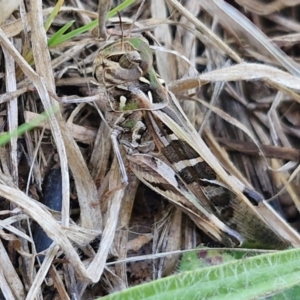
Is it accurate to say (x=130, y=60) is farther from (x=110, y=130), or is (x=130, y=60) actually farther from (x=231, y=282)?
(x=231, y=282)

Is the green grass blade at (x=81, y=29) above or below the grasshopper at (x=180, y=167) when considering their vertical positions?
above

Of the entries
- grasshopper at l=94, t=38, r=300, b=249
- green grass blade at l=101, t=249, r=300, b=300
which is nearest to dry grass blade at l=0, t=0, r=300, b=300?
grasshopper at l=94, t=38, r=300, b=249

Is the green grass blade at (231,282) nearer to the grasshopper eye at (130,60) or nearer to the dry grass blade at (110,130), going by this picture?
the dry grass blade at (110,130)

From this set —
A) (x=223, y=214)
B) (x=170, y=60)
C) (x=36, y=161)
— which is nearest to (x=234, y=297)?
(x=223, y=214)

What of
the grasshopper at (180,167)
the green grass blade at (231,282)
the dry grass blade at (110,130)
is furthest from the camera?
the grasshopper at (180,167)

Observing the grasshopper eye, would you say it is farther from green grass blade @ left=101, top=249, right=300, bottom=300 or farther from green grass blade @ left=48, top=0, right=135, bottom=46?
green grass blade @ left=101, top=249, right=300, bottom=300

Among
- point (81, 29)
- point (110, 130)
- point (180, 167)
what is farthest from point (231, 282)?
point (81, 29)

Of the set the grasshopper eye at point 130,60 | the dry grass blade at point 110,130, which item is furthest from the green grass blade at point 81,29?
the grasshopper eye at point 130,60
